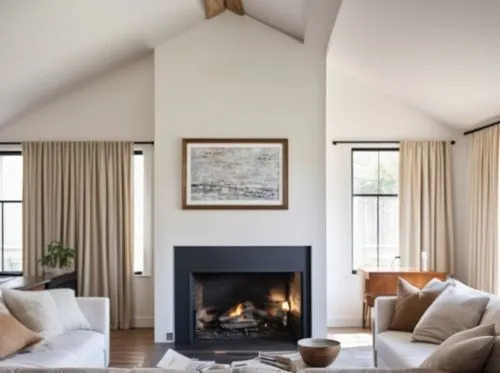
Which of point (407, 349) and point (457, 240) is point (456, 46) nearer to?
point (407, 349)

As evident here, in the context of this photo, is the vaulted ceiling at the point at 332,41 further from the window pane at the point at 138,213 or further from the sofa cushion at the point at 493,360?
the sofa cushion at the point at 493,360

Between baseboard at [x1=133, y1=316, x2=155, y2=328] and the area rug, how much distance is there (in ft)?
3.56

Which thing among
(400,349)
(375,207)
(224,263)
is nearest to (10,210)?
(224,263)

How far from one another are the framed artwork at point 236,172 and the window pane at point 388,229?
169cm

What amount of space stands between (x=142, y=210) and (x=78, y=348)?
9.76 ft

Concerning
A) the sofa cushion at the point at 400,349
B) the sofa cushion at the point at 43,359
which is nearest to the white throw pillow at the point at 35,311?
the sofa cushion at the point at 43,359

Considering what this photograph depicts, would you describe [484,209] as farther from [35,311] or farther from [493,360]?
[35,311]

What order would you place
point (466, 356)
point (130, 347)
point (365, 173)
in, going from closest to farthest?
point (466, 356)
point (130, 347)
point (365, 173)

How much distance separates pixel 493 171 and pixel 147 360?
156 inches

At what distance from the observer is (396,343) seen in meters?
4.08

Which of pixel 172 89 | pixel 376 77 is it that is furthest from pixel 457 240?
pixel 172 89

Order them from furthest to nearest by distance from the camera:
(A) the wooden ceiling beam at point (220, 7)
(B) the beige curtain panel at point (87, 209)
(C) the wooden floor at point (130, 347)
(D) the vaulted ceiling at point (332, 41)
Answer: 1. (B) the beige curtain panel at point (87, 209)
2. (A) the wooden ceiling beam at point (220, 7)
3. (C) the wooden floor at point (130, 347)
4. (D) the vaulted ceiling at point (332, 41)

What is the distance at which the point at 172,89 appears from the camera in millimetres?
5898

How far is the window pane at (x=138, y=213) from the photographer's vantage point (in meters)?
6.78
